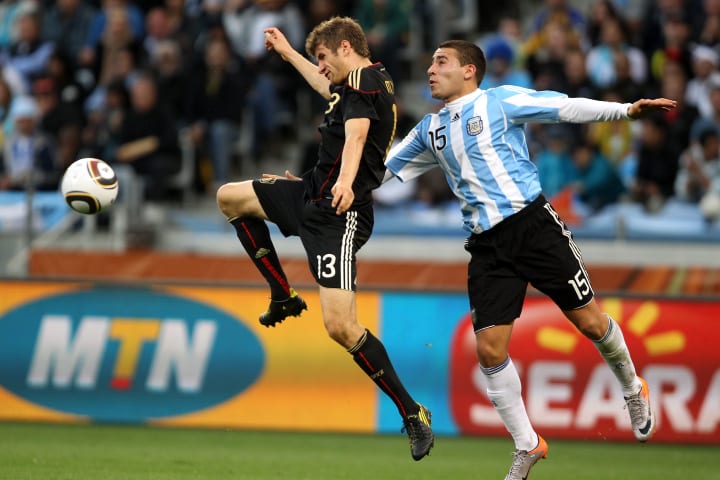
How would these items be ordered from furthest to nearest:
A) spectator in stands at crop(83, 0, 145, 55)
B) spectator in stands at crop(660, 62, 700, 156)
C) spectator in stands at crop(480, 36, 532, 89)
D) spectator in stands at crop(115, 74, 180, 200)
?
spectator in stands at crop(83, 0, 145, 55)
spectator in stands at crop(115, 74, 180, 200)
spectator in stands at crop(480, 36, 532, 89)
spectator in stands at crop(660, 62, 700, 156)

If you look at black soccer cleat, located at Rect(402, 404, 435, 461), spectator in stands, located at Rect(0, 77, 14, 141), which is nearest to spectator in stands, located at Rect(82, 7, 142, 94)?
spectator in stands, located at Rect(0, 77, 14, 141)

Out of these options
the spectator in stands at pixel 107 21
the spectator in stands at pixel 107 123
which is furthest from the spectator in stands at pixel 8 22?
the spectator in stands at pixel 107 123

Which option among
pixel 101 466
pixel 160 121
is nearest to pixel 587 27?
pixel 160 121

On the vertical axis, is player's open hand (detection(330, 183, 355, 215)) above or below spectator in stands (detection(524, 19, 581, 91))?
below

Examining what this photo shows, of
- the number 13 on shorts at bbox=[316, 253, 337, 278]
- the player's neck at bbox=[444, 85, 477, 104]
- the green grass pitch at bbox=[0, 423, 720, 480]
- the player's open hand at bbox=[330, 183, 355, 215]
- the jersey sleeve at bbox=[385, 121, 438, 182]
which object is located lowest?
the green grass pitch at bbox=[0, 423, 720, 480]

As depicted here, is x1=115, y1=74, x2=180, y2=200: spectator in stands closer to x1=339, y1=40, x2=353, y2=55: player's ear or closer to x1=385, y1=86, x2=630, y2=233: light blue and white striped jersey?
x1=339, y1=40, x2=353, y2=55: player's ear

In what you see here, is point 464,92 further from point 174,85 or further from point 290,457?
point 174,85

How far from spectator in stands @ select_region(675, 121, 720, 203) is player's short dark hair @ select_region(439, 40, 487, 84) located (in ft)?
19.3

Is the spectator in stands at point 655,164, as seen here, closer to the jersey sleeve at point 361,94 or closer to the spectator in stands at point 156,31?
the jersey sleeve at point 361,94

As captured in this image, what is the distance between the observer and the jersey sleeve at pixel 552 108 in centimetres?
701

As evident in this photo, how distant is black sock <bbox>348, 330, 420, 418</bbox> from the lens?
24.1 feet

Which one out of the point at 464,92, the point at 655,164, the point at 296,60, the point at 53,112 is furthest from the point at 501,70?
the point at 464,92

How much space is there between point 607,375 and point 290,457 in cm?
304

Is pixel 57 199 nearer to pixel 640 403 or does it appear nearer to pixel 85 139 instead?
pixel 85 139
